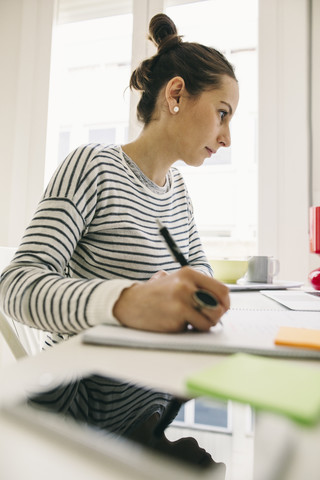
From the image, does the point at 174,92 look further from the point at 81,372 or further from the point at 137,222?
the point at 81,372

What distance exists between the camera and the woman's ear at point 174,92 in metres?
0.93

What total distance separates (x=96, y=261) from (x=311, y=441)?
0.64m

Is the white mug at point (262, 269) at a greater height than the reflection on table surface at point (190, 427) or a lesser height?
greater

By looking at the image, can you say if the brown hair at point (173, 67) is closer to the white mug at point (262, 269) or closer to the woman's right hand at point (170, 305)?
the white mug at point (262, 269)

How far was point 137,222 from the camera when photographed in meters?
0.85

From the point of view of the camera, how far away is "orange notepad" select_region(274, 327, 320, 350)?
1.21ft

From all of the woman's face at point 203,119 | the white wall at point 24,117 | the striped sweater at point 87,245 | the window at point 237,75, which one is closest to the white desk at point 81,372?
the striped sweater at point 87,245

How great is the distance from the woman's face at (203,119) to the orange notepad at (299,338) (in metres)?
0.65

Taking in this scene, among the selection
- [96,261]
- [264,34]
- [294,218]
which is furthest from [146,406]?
[264,34]

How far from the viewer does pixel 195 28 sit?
1922 millimetres

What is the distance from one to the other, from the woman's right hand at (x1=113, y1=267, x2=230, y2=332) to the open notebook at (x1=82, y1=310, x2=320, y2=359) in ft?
0.04

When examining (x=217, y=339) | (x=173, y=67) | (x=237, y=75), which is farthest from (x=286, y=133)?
(x=217, y=339)

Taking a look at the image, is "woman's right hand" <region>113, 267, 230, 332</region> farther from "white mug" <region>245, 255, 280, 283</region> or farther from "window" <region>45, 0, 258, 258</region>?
"window" <region>45, 0, 258, 258</region>

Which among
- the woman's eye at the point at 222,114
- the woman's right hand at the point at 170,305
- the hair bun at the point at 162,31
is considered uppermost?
the hair bun at the point at 162,31
